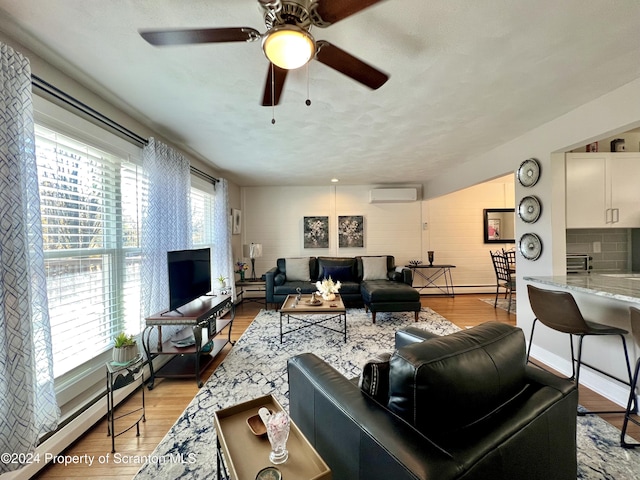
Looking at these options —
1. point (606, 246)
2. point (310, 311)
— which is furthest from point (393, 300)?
point (606, 246)

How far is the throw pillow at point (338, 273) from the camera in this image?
4.98m

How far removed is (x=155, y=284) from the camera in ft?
8.25

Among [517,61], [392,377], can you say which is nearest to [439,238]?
[517,61]

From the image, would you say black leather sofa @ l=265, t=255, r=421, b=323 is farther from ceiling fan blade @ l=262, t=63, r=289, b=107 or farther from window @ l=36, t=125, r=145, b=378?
ceiling fan blade @ l=262, t=63, r=289, b=107

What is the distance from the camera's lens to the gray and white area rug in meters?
1.49

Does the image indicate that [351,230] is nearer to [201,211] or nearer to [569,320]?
[201,211]

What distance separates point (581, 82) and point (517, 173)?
1.14 meters

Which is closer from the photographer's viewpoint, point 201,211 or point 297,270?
point 201,211

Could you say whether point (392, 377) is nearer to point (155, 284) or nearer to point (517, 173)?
point (155, 284)

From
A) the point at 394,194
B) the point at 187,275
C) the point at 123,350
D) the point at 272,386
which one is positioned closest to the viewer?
the point at 123,350

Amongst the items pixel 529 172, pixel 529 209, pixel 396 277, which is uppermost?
pixel 529 172

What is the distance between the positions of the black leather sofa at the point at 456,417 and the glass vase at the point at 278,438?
21 cm

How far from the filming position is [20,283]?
1.30 metres

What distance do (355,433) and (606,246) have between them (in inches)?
157
